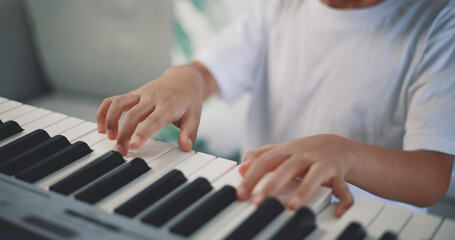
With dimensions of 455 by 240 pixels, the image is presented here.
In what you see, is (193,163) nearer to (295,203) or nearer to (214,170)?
(214,170)

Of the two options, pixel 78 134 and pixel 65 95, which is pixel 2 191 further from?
pixel 65 95

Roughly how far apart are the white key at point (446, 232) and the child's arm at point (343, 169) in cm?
11

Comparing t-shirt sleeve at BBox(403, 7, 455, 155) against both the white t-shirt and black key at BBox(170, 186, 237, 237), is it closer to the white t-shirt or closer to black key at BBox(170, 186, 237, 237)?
the white t-shirt

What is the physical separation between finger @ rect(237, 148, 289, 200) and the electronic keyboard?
2cm

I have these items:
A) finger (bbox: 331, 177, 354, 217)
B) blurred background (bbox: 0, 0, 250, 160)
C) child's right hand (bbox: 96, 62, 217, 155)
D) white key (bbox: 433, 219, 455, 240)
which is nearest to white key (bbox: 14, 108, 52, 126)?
child's right hand (bbox: 96, 62, 217, 155)

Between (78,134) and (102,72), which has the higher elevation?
(78,134)

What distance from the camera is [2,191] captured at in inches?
22.3

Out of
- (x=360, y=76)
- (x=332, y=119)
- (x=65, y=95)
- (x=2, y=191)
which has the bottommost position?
(x=65, y=95)

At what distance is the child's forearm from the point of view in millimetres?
701

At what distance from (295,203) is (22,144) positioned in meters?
0.44

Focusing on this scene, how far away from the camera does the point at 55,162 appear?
0.63 metres

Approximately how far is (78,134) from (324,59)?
27.7 inches

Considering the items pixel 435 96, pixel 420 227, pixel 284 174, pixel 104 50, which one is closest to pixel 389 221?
pixel 420 227

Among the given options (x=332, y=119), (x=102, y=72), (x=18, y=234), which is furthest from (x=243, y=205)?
(x=102, y=72)
